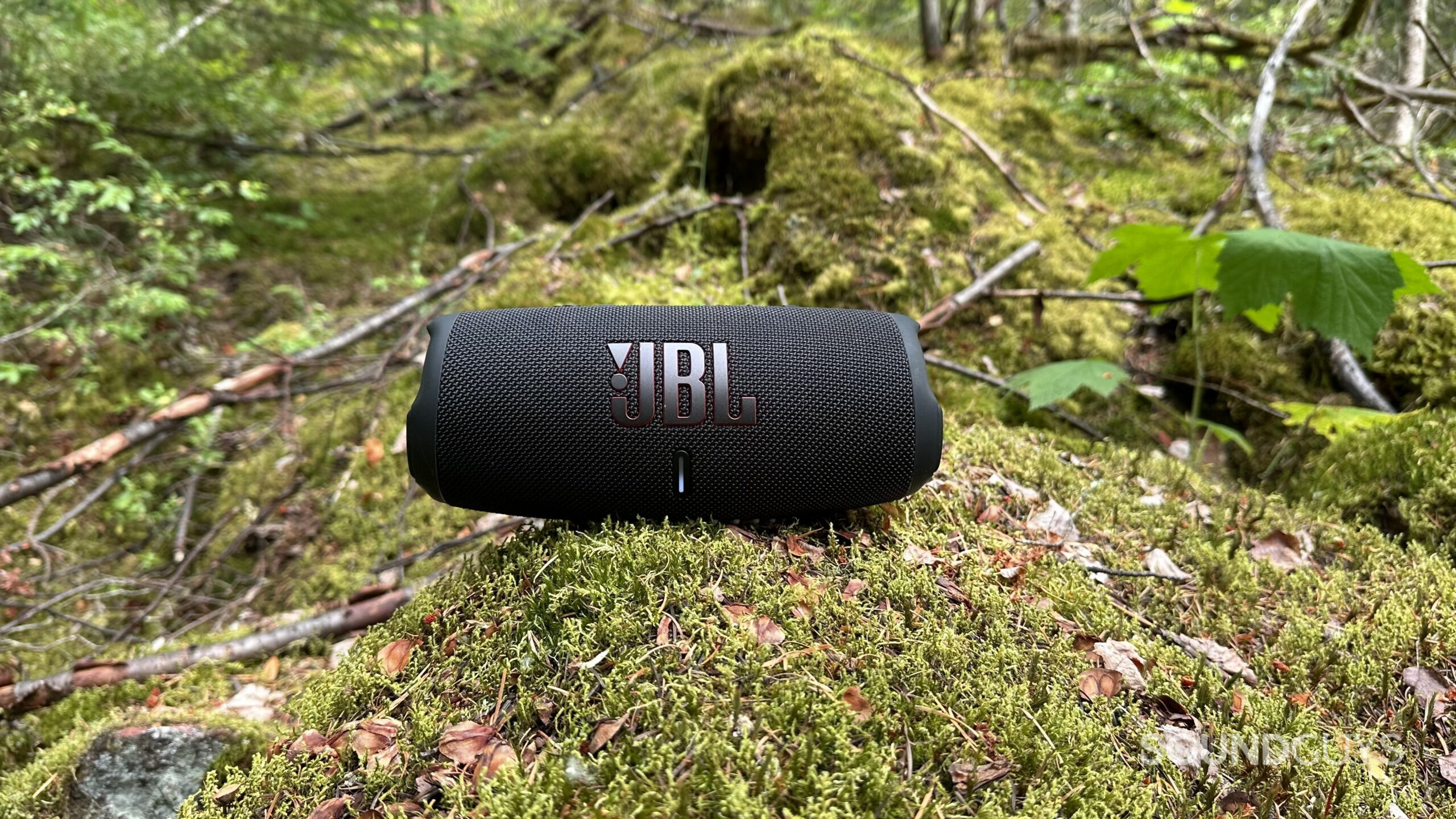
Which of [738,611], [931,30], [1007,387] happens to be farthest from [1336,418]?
[931,30]

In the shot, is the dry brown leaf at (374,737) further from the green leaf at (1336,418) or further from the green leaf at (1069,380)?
the green leaf at (1336,418)

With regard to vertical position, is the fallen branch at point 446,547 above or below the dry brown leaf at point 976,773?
below

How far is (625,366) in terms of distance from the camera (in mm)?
1264

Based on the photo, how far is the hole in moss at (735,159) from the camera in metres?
3.09

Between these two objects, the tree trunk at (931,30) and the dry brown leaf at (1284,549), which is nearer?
the dry brown leaf at (1284,549)

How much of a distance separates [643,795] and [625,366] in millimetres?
716

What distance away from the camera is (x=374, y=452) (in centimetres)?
258

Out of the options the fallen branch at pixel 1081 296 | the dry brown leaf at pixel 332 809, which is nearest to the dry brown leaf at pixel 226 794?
the dry brown leaf at pixel 332 809

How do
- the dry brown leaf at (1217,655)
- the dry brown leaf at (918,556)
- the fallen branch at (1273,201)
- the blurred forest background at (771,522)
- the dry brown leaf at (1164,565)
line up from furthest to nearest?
the fallen branch at (1273,201) → the dry brown leaf at (1164,565) → the dry brown leaf at (918,556) → the dry brown leaf at (1217,655) → the blurred forest background at (771,522)

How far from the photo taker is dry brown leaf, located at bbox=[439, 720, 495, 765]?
1.00 meters

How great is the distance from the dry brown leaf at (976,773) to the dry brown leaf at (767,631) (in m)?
0.32

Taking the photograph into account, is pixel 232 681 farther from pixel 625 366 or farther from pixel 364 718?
pixel 625 366

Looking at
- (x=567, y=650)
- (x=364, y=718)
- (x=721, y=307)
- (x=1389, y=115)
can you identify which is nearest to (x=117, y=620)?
(x=364, y=718)

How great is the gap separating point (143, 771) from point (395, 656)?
58cm
